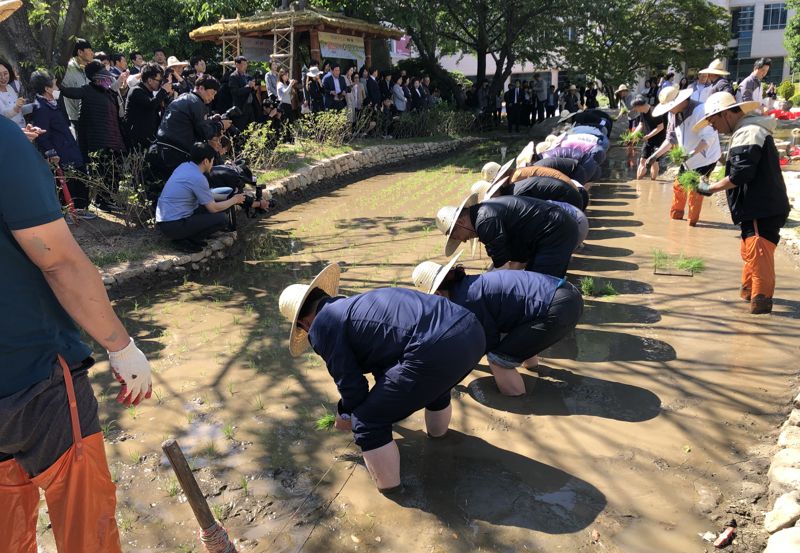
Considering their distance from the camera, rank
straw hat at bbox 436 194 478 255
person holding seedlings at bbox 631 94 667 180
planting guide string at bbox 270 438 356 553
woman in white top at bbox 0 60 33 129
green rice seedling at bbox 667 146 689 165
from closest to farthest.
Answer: planting guide string at bbox 270 438 356 553, straw hat at bbox 436 194 478 255, woman in white top at bbox 0 60 33 129, green rice seedling at bbox 667 146 689 165, person holding seedlings at bbox 631 94 667 180

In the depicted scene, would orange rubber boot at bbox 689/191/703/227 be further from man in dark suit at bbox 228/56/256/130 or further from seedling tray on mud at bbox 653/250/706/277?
man in dark suit at bbox 228/56/256/130

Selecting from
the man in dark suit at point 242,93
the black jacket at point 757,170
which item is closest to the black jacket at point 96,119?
the man in dark suit at point 242,93

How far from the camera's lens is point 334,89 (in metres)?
13.8

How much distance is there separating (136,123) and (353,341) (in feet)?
20.7

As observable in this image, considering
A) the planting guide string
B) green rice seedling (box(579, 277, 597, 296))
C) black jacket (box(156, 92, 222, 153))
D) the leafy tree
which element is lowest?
the planting guide string

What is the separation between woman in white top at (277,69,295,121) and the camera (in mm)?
12797

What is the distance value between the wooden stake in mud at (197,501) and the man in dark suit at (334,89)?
1240 cm

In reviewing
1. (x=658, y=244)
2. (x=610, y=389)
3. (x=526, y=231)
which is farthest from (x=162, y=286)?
(x=658, y=244)

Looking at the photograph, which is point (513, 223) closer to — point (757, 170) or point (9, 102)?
point (757, 170)

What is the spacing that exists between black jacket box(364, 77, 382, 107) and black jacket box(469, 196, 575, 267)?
1121 centimetres

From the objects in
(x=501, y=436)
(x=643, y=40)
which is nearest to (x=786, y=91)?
(x=643, y=40)

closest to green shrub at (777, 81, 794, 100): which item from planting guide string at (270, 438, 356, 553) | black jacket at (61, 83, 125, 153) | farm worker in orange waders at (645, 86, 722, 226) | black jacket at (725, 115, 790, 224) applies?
farm worker in orange waders at (645, 86, 722, 226)

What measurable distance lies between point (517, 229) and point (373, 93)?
1143cm

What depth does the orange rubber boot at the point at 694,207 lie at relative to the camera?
7.95 m
